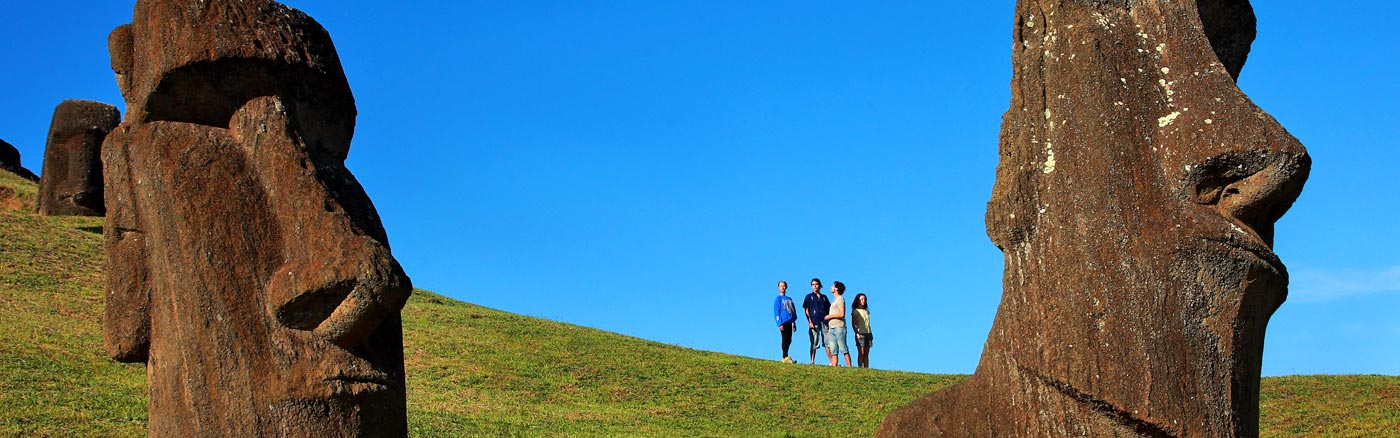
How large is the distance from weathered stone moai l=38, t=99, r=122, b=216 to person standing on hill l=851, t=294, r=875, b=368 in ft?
47.3

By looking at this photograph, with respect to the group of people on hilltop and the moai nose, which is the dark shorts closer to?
the group of people on hilltop

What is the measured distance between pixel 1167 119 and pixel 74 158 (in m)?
25.0

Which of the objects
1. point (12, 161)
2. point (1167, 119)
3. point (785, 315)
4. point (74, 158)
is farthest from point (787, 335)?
point (12, 161)

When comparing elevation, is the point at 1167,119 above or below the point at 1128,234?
above

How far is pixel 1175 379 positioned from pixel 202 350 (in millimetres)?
4740

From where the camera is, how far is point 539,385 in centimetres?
2033

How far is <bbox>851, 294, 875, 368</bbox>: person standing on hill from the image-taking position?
73.2ft

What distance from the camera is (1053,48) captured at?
26.3ft

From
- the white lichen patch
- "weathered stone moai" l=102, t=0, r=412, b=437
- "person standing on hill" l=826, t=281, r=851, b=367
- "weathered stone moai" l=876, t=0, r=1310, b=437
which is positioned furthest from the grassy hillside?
the white lichen patch

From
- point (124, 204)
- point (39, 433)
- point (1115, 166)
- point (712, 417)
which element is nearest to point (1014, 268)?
point (1115, 166)

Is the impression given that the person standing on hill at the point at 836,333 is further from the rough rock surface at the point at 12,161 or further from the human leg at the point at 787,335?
the rough rock surface at the point at 12,161

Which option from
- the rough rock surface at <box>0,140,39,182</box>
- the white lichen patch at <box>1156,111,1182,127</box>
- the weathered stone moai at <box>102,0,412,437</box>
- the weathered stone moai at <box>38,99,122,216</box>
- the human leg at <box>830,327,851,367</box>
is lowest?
the weathered stone moai at <box>102,0,412,437</box>

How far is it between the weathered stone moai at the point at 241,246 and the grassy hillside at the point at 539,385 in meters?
6.44

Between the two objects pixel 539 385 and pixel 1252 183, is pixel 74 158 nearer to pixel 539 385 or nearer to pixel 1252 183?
pixel 539 385
